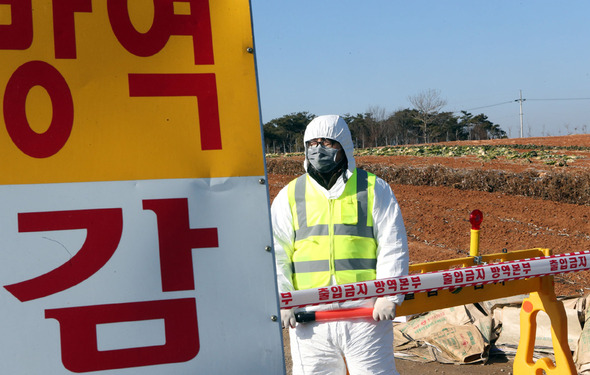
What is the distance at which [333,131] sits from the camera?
12.6 ft

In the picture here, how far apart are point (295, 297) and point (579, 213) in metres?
15.7

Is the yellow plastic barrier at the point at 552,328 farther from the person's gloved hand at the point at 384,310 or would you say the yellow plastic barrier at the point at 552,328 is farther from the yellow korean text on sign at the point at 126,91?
the yellow korean text on sign at the point at 126,91

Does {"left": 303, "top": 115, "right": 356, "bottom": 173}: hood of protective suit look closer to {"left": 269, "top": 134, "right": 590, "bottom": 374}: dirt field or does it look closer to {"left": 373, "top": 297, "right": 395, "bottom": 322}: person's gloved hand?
{"left": 373, "top": 297, "right": 395, "bottom": 322}: person's gloved hand

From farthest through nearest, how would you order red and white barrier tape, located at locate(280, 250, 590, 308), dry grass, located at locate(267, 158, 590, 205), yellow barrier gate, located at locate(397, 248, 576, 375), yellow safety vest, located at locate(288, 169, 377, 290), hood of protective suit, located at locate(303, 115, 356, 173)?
dry grass, located at locate(267, 158, 590, 205) < yellow barrier gate, located at locate(397, 248, 576, 375) < hood of protective suit, located at locate(303, 115, 356, 173) < yellow safety vest, located at locate(288, 169, 377, 290) < red and white barrier tape, located at locate(280, 250, 590, 308)

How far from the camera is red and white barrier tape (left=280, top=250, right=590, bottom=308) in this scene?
10.8 ft

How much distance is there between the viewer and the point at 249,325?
1.53m

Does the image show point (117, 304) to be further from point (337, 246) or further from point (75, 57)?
point (337, 246)

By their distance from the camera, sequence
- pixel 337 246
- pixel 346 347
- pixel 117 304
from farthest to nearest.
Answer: pixel 337 246, pixel 346 347, pixel 117 304

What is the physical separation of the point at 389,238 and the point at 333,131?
2.39ft

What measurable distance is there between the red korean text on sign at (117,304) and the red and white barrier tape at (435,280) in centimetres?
172

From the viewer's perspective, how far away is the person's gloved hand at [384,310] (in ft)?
11.1

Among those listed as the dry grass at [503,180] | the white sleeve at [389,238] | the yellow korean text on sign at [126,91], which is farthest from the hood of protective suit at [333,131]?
the dry grass at [503,180]

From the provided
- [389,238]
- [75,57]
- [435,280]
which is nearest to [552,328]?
[435,280]

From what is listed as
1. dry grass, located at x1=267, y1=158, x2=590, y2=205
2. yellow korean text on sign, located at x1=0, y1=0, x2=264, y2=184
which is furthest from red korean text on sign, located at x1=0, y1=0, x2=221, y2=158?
dry grass, located at x1=267, y1=158, x2=590, y2=205
